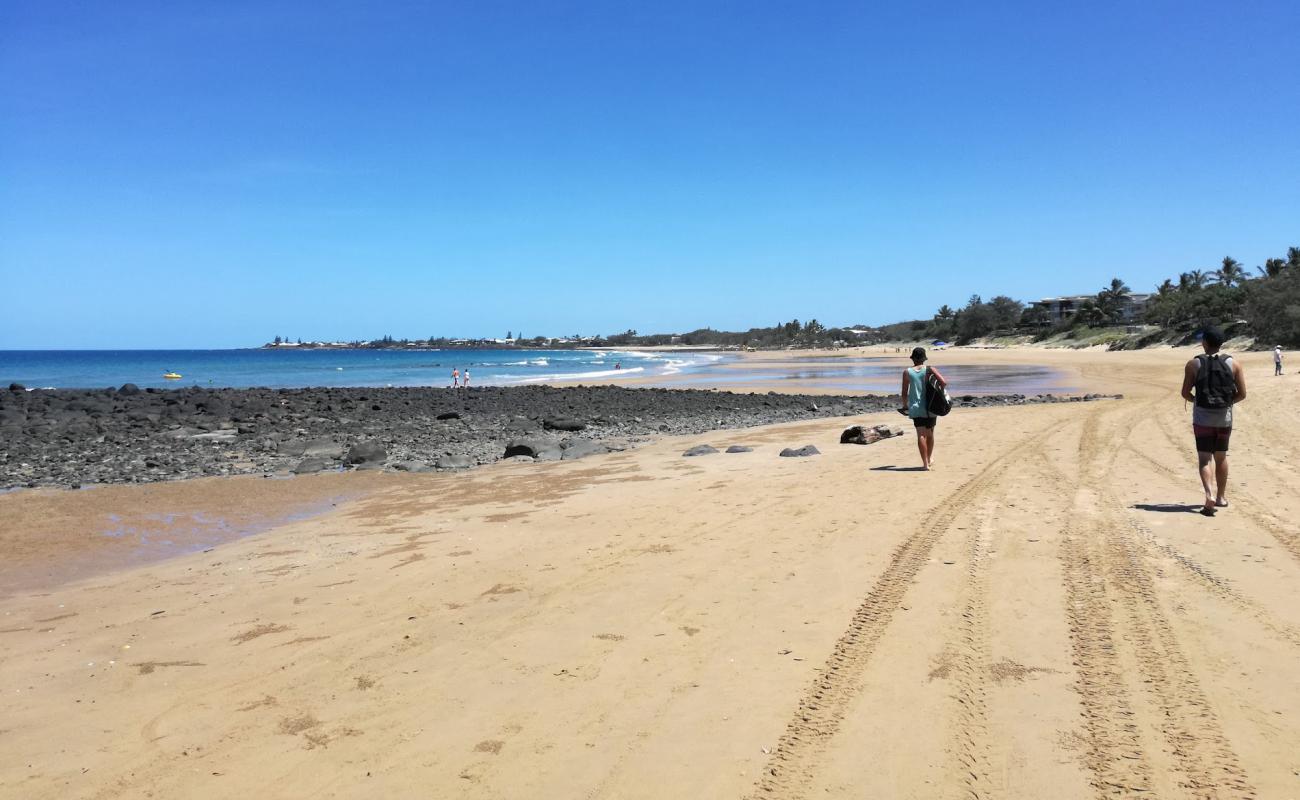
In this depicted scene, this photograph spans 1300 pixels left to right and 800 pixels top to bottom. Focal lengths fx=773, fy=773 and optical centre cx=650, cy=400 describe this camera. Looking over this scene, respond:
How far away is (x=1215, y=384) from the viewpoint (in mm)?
6906

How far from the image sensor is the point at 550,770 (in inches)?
121

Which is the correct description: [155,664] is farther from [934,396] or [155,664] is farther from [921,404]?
[934,396]

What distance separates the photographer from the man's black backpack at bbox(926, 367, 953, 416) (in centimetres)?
980

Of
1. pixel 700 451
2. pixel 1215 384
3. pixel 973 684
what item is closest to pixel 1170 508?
pixel 1215 384

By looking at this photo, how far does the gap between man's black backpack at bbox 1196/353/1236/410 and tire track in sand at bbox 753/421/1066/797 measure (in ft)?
8.66

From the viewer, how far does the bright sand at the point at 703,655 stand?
9.98ft

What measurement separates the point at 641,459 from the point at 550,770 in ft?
31.7

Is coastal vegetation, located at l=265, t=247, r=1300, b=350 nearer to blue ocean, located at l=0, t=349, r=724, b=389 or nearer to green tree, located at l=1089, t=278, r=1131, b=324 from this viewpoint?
green tree, located at l=1089, t=278, r=1131, b=324

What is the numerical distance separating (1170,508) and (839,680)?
198 inches

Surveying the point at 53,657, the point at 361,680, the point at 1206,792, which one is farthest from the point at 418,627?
the point at 1206,792

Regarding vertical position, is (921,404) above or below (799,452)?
above

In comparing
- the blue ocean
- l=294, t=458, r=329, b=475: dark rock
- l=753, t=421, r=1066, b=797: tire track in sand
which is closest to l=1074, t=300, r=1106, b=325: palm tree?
the blue ocean

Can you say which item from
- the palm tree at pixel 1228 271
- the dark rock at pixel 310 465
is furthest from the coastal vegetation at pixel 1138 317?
the dark rock at pixel 310 465

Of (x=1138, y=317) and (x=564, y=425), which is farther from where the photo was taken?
(x=1138, y=317)
